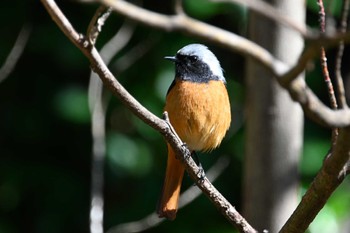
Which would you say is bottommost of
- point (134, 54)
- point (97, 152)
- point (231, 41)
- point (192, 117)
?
point (97, 152)

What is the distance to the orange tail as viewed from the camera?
3.90 m

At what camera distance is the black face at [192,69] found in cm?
439

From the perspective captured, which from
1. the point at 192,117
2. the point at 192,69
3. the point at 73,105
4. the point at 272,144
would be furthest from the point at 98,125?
the point at 272,144

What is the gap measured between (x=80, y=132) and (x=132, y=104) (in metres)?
2.98

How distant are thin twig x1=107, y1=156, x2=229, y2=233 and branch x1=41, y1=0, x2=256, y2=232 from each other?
1.71 meters

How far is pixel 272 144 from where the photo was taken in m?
4.19

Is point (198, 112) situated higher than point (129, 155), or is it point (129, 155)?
point (198, 112)

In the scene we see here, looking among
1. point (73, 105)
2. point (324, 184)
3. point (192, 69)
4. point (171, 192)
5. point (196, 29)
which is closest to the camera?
point (196, 29)

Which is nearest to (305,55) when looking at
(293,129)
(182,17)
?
(182,17)

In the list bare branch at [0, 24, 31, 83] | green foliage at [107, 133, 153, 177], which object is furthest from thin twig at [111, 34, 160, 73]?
bare branch at [0, 24, 31, 83]

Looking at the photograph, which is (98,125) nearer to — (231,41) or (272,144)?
(272,144)

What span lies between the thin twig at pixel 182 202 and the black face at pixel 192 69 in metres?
0.84

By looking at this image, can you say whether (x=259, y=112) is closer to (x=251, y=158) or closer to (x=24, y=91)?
(x=251, y=158)

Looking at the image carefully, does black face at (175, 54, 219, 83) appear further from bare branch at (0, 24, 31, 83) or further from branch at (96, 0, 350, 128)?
branch at (96, 0, 350, 128)
